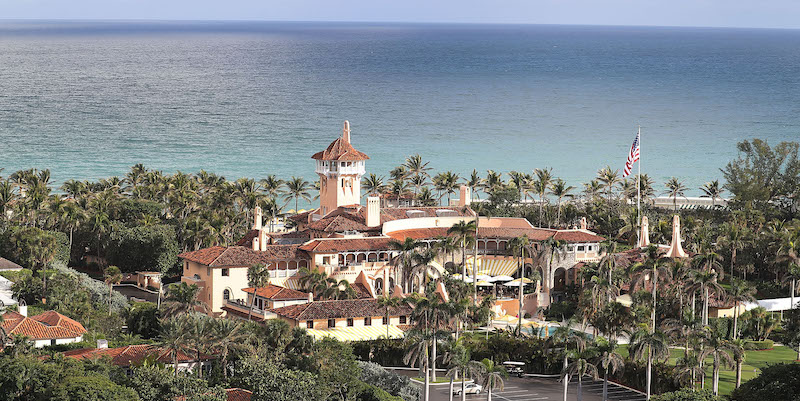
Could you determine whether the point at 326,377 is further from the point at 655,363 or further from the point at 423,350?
the point at 655,363

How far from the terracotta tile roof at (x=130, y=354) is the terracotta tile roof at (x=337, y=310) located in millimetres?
9956

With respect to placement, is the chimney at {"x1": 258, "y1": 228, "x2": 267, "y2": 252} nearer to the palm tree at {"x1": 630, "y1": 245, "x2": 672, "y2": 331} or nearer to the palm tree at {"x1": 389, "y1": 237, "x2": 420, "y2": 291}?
the palm tree at {"x1": 389, "y1": 237, "x2": 420, "y2": 291}

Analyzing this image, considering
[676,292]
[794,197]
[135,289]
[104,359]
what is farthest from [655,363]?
[794,197]

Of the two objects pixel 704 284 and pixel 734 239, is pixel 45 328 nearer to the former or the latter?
pixel 704 284

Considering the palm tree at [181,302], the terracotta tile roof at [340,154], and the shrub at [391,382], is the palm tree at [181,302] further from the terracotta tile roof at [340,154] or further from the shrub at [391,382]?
the terracotta tile roof at [340,154]

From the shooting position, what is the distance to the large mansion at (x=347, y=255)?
246 ft

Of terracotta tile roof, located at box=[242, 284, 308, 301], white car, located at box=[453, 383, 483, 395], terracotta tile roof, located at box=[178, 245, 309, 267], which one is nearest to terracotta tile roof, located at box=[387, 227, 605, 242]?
terracotta tile roof, located at box=[178, 245, 309, 267]

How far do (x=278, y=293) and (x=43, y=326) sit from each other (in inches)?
560

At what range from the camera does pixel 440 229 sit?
8912 cm

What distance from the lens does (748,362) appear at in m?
67.9

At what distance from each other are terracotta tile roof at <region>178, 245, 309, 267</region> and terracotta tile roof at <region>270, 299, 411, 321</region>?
6.91 meters

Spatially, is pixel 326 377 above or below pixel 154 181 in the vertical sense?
below

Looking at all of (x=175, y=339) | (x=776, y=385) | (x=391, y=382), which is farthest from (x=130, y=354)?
(x=776, y=385)

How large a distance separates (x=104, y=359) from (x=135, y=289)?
30.1 m
